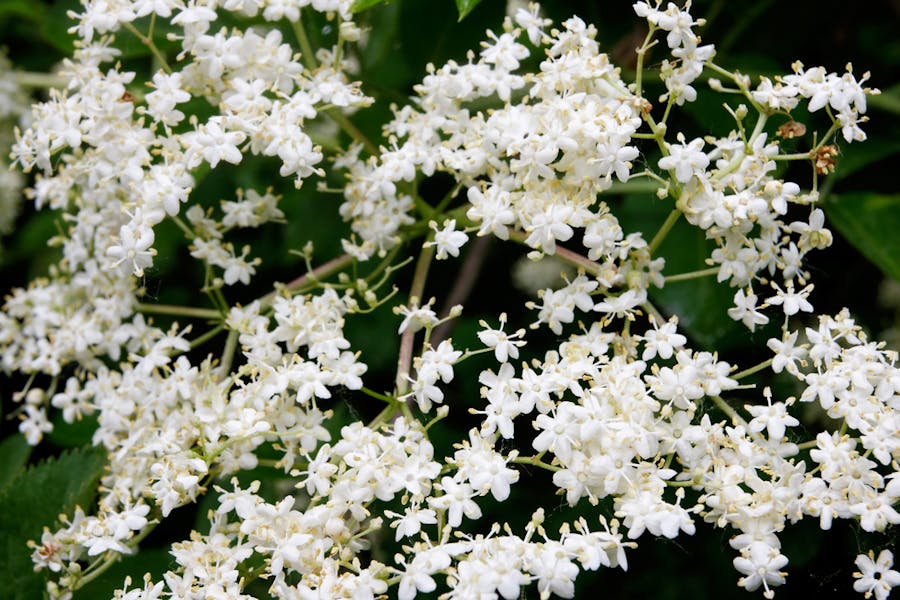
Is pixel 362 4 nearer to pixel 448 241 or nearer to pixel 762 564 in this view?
pixel 448 241

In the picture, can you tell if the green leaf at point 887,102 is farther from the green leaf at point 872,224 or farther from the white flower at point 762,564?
the white flower at point 762,564

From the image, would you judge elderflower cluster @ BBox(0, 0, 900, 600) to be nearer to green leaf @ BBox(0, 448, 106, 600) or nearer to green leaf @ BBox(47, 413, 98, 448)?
green leaf @ BBox(0, 448, 106, 600)

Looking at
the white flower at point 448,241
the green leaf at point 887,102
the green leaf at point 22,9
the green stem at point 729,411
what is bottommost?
the green stem at point 729,411

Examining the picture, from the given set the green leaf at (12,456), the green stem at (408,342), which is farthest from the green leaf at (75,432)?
the green stem at (408,342)

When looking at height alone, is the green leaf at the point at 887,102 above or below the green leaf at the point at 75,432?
above

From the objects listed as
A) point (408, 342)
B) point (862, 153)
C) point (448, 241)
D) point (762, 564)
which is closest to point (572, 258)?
point (448, 241)

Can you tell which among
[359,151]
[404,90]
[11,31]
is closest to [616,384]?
[359,151]
